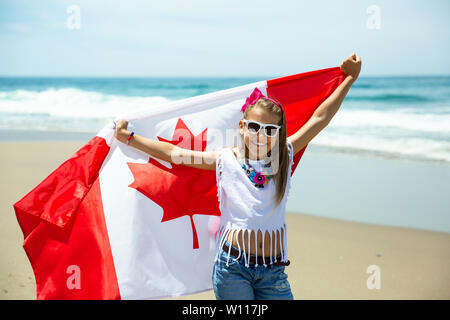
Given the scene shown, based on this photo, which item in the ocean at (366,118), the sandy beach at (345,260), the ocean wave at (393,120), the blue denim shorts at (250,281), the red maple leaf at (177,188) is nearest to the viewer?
the blue denim shorts at (250,281)

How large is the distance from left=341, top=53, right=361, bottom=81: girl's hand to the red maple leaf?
128 cm

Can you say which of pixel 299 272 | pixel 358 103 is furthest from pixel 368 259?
pixel 358 103

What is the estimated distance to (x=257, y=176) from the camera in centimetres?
256

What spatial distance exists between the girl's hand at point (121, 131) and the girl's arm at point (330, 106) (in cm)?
118

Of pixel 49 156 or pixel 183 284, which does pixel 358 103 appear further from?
pixel 183 284

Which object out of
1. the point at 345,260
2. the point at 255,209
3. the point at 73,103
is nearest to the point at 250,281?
the point at 255,209

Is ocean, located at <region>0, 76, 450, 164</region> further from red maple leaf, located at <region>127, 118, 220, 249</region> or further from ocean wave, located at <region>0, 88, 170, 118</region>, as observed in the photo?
A: red maple leaf, located at <region>127, 118, 220, 249</region>

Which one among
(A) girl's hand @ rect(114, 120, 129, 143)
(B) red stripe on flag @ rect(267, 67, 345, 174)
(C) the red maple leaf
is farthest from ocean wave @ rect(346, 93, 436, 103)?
(A) girl's hand @ rect(114, 120, 129, 143)

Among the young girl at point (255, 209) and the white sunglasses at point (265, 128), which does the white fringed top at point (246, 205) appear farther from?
the white sunglasses at point (265, 128)

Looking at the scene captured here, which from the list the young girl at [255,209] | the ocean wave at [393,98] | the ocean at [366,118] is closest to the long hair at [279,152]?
the young girl at [255,209]

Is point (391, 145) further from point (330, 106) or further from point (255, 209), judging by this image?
point (255, 209)

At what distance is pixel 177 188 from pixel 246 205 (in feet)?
2.70

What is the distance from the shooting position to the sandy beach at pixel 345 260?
4.44 meters

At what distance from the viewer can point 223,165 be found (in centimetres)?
266
